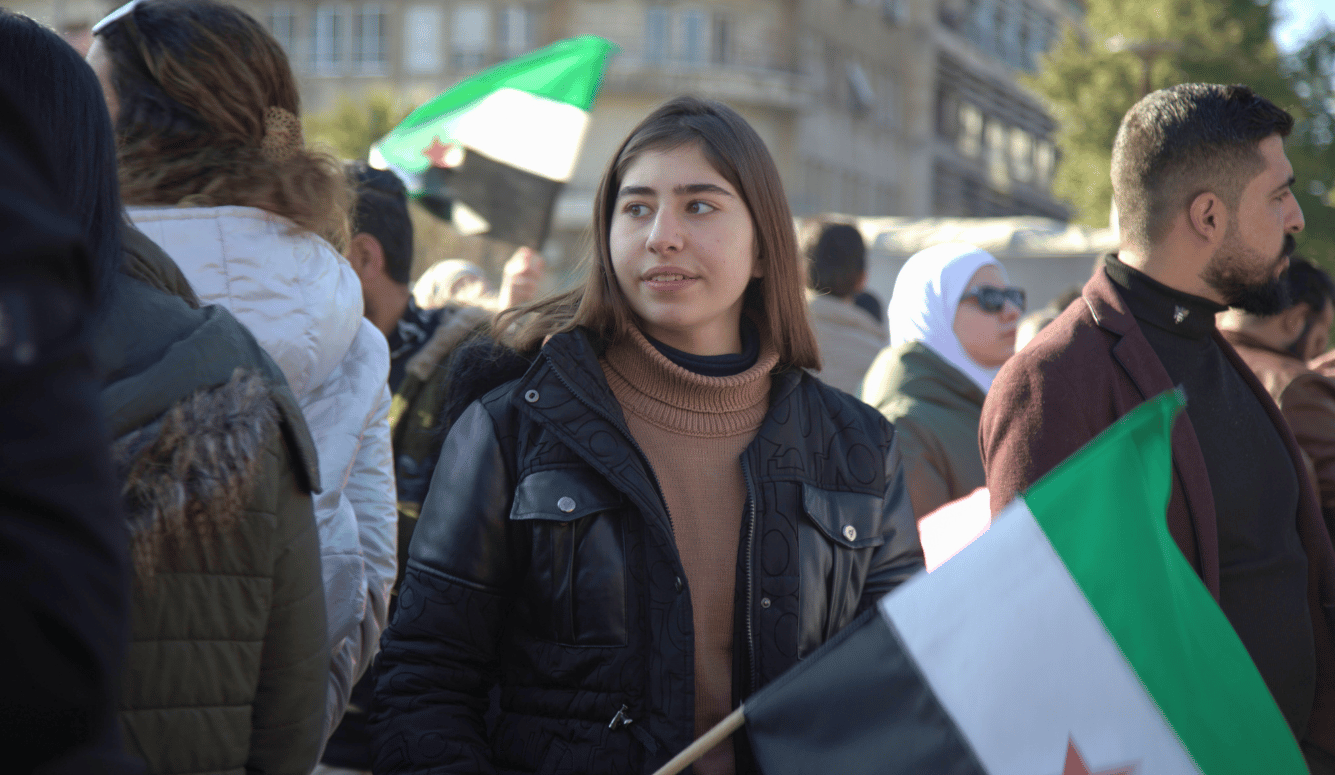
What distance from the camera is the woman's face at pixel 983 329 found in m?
5.26

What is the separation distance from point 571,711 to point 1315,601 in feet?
6.87

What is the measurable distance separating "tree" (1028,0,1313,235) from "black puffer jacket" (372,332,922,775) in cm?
1912

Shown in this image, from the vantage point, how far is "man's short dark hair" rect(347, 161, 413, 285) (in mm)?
4168

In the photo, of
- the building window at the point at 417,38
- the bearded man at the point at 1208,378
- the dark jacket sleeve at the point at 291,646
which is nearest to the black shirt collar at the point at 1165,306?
the bearded man at the point at 1208,378

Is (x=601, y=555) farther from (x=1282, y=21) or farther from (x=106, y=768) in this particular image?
(x=1282, y=21)

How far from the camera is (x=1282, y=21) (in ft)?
69.1

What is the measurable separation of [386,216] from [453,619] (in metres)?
2.19

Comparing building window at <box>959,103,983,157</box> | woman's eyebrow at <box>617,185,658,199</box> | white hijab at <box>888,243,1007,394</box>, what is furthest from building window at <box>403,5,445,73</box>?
woman's eyebrow at <box>617,185,658,199</box>

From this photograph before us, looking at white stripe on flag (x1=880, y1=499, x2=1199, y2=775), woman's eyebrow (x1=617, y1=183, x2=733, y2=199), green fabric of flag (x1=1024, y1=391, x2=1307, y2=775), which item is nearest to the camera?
white stripe on flag (x1=880, y1=499, x2=1199, y2=775)

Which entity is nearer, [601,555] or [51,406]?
[51,406]

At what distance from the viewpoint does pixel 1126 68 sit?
21.2 metres

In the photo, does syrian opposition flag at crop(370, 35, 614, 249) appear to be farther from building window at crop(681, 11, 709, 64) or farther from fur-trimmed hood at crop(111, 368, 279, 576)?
building window at crop(681, 11, 709, 64)

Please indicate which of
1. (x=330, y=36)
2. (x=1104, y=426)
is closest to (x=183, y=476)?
(x=1104, y=426)

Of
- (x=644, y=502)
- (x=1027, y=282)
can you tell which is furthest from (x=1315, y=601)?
(x=1027, y=282)
